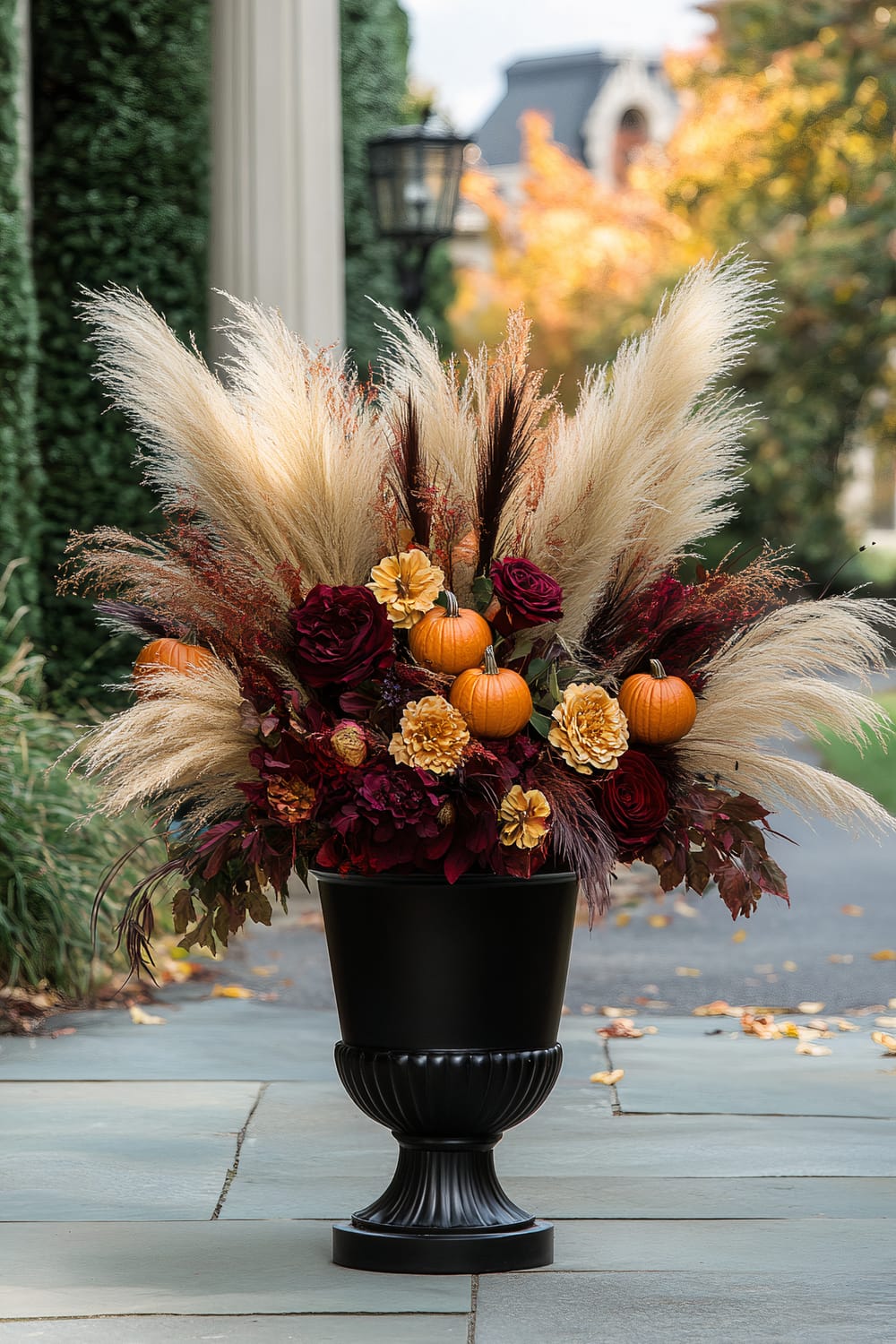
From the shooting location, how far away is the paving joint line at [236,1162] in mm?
4207

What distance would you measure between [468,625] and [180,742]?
64 centimetres

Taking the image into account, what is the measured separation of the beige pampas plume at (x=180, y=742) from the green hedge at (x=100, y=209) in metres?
6.25

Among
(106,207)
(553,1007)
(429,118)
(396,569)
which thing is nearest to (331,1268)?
(553,1007)

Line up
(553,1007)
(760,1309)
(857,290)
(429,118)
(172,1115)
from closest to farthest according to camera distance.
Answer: (760,1309)
(553,1007)
(172,1115)
(429,118)
(857,290)

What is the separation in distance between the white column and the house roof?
48.4 meters

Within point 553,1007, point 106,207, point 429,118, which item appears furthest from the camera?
point 429,118

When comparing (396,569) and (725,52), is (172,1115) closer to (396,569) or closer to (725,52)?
(396,569)

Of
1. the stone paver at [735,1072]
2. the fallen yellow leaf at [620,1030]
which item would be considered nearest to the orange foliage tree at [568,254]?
the fallen yellow leaf at [620,1030]

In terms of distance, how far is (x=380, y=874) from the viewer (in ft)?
11.5

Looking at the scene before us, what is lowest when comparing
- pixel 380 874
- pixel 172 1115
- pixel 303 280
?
pixel 172 1115

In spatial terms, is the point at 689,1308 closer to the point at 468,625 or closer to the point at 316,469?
the point at 468,625

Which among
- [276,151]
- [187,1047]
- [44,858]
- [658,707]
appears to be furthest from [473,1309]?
[276,151]

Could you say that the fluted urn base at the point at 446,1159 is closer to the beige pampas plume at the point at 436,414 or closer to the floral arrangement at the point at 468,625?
the floral arrangement at the point at 468,625

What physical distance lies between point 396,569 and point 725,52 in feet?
61.7
